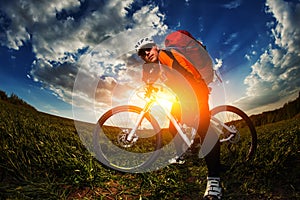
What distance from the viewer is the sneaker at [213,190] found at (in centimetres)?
348

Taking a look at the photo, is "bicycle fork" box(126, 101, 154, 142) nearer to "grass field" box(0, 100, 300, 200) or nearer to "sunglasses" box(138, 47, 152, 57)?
"grass field" box(0, 100, 300, 200)

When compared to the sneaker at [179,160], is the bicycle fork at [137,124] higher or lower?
higher

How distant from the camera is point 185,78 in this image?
388 cm

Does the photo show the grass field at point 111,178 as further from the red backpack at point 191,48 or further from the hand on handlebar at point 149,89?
the red backpack at point 191,48

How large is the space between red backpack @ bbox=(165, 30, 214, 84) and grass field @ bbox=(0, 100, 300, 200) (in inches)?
71.5

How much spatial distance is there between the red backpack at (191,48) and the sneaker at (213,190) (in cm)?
163

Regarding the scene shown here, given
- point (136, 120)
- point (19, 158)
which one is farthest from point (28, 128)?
point (136, 120)

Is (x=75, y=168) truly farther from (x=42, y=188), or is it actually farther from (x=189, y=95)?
(x=189, y=95)

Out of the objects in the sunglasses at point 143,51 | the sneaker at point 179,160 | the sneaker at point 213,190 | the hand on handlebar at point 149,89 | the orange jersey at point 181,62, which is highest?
the sunglasses at point 143,51

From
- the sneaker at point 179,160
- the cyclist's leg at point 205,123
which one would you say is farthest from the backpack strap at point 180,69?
the sneaker at point 179,160

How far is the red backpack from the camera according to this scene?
3.85 metres

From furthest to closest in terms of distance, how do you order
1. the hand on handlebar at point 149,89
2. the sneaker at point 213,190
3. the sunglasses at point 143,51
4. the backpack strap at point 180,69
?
the hand on handlebar at point 149,89, the sunglasses at point 143,51, the backpack strap at point 180,69, the sneaker at point 213,190

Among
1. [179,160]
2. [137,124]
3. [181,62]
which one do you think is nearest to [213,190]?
[179,160]

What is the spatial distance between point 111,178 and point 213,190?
65.9 inches
